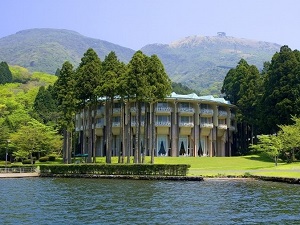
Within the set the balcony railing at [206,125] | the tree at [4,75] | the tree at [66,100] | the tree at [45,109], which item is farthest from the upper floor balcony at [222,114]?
the tree at [4,75]

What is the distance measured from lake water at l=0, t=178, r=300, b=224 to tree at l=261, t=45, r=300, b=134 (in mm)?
38551

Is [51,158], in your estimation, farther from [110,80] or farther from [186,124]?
[110,80]

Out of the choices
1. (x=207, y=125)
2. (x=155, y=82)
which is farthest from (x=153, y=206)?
(x=207, y=125)

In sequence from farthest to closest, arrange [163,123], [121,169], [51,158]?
[51,158]
[163,123]
[121,169]

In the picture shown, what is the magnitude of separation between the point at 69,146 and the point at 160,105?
1746cm

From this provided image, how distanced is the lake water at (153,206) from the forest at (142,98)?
26.6 m

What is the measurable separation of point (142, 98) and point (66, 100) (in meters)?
13.9

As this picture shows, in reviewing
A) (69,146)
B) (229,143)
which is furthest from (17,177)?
(229,143)

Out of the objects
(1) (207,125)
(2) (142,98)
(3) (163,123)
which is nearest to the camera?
(2) (142,98)

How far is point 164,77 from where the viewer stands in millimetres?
57625

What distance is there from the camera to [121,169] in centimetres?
4734

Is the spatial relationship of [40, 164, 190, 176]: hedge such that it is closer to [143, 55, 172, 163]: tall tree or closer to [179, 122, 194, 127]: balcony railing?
[143, 55, 172, 163]: tall tree

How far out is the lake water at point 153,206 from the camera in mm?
19688

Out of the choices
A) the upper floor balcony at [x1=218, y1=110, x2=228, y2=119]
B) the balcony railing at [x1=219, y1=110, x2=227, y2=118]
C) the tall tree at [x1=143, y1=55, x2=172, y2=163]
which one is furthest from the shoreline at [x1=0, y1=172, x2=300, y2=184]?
the balcony railing at [x1=219, y1=110, x2=227, y2=118]
